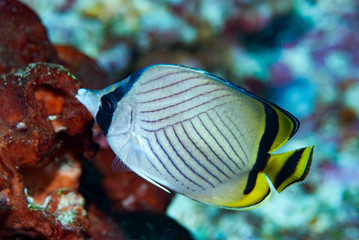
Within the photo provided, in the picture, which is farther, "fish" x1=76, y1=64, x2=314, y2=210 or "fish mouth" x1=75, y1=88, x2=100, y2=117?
"fish mouth" x1=75, y1=88, x2=100, y2=117

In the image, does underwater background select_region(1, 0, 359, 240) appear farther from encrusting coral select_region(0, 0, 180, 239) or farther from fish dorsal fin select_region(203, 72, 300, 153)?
fish dorsal fin select_region(203, 72, 300, 153)

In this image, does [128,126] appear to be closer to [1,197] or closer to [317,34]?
[1,197]

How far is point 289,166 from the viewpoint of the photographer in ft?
4.91

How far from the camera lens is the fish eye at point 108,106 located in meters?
1.56

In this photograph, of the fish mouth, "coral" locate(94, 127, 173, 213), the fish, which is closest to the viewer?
the fish

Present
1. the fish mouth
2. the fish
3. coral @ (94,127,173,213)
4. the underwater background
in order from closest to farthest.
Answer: the fish < the fish mouth < coral @ (94,127,173,213) < the underwater background

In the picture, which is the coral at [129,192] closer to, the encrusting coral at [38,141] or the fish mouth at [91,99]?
the encrusting coral at [38,141]

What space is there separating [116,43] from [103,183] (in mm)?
1809

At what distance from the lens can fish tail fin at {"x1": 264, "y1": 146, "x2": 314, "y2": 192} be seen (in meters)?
1.48

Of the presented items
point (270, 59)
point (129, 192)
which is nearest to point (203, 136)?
point (129, 192)

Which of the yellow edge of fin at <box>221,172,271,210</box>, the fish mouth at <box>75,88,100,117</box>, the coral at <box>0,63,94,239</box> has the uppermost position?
the fish mouth at <box>75,88,100,117</box>

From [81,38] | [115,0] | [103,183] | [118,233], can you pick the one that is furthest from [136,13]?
[118,233]

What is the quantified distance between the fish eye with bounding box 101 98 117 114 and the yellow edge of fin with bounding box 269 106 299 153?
80 cm

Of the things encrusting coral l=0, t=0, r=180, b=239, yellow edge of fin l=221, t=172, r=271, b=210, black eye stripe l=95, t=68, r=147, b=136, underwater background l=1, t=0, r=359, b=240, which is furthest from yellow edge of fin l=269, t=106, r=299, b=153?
underwater background l=1, t=0, r=359, b=240
